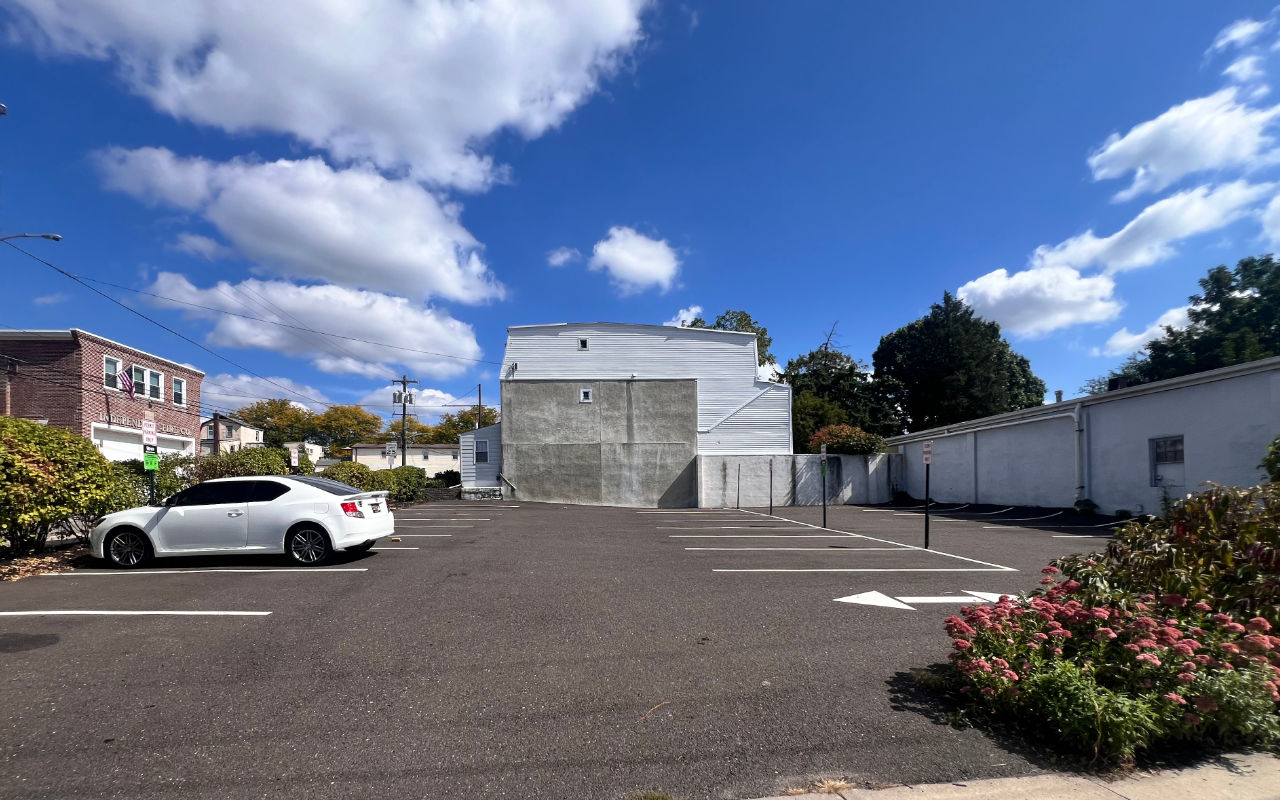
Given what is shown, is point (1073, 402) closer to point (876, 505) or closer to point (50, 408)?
point (876, 505)

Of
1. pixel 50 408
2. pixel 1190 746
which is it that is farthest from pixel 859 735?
pixel 50 408

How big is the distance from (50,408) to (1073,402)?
126ft

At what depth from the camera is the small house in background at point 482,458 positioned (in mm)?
30312

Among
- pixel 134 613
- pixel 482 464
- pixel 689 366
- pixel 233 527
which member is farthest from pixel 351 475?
pixel 689 366

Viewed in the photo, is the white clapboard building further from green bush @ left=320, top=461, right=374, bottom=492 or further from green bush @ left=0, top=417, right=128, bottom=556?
green bush @ left=0, top=417, right=128, bottom=556

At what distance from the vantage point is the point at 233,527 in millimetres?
9133

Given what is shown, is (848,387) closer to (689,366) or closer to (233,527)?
(689,366)

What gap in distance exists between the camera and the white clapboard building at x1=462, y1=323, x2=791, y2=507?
2917 centimetres

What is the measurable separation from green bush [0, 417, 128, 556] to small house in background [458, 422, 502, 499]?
20.1m

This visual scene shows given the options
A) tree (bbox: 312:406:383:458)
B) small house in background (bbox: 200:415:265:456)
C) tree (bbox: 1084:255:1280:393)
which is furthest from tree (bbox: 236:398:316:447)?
tree (bbox: 1084:255:1280:393)

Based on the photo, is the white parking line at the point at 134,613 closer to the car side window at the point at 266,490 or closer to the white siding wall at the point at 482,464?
the car side window at the point at 266,490

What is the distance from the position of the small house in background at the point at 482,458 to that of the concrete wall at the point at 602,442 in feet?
4.04

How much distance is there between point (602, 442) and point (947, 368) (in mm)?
27773

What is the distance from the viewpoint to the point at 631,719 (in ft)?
12.8
